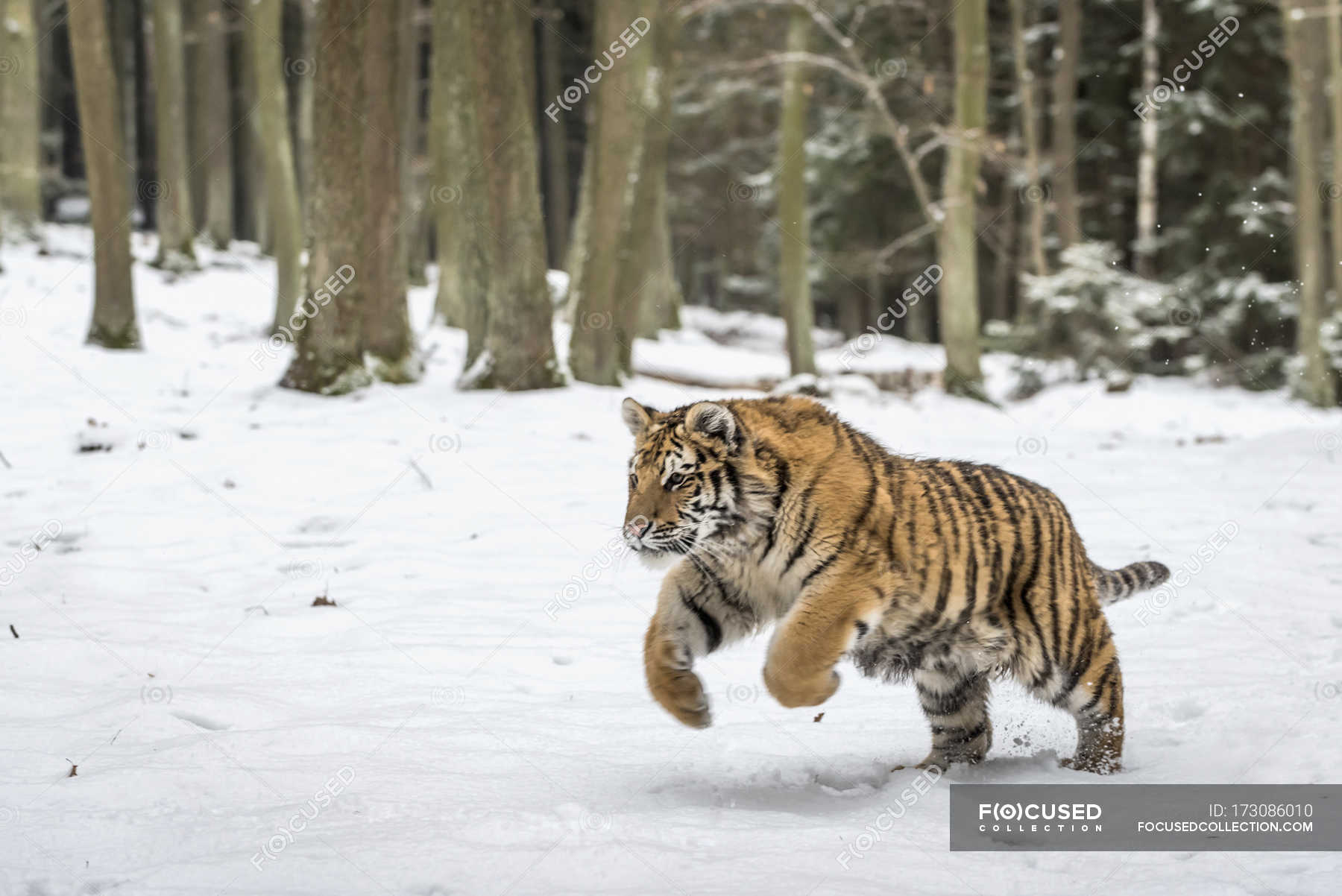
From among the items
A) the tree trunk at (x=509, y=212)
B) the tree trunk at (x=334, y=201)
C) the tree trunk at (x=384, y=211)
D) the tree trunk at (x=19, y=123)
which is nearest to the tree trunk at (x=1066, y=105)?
the tree trunk at (x=509, y=212)

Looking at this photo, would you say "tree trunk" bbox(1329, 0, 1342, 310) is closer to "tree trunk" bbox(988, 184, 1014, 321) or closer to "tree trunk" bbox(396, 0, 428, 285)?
"tree trunk" bbox(988, 184, 1014, 321)

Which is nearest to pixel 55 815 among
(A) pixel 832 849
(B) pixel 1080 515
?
(A) pixel 832 849

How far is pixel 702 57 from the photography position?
2309cm

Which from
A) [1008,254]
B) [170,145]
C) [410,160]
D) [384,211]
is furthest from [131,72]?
[384,211]

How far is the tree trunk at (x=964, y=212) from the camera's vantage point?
17.6 m

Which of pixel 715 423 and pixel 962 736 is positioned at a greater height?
pixel 715 423

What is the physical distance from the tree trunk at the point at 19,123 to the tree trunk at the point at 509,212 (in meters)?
10.4

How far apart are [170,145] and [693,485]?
66.7ft

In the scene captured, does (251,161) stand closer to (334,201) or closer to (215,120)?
(215,120)

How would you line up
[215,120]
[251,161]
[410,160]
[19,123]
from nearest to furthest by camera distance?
[19,123]
[410,160]
[215,120]
[251,161]

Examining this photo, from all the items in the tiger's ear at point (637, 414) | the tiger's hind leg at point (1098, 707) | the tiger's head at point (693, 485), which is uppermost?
the tiger's ear at point (637, 414)

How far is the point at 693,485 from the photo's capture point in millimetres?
3996

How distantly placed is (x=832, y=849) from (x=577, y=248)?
15.1m

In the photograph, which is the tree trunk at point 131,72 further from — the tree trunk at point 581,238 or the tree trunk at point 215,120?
the tree trunk at point 581,238
